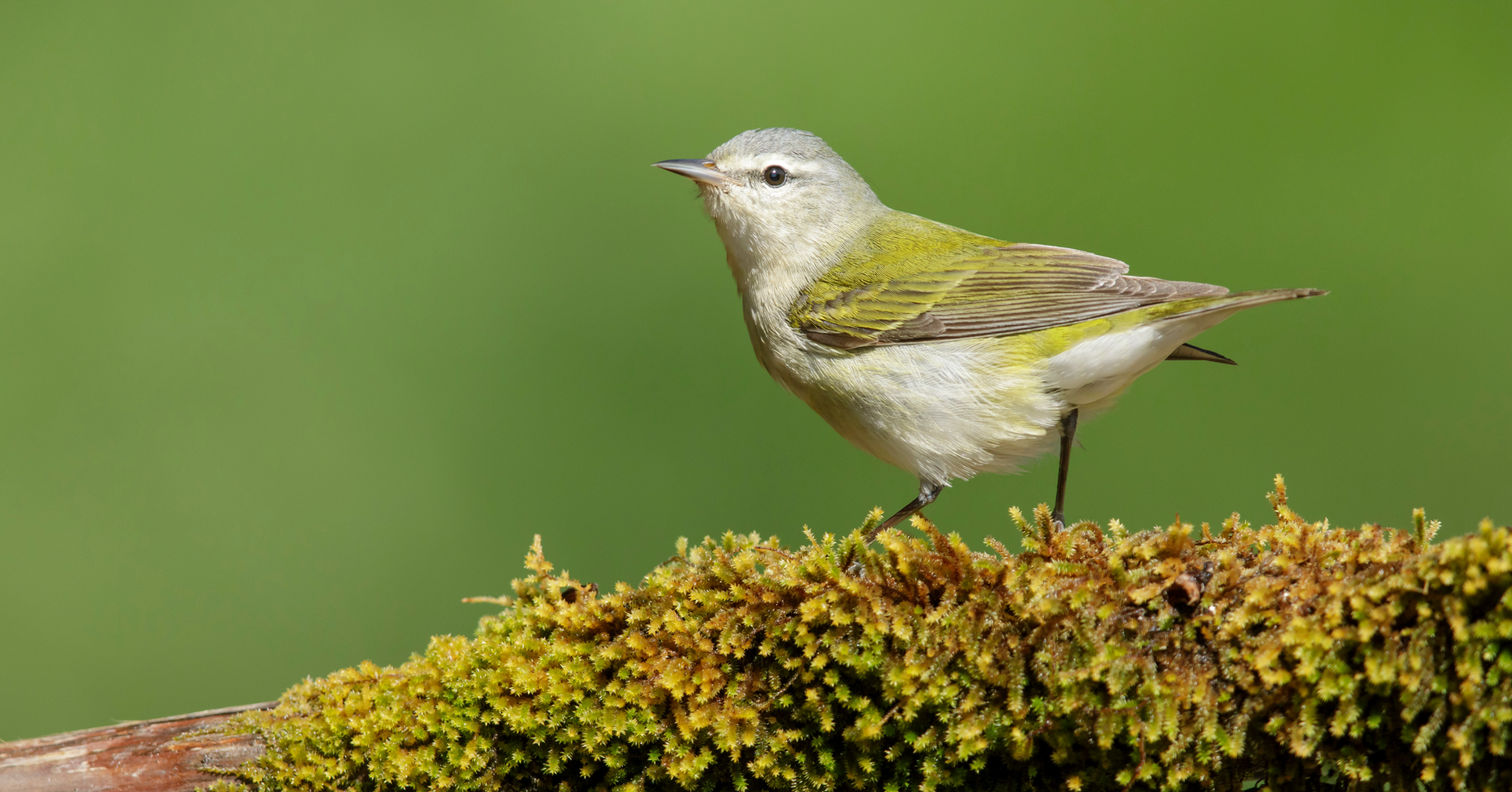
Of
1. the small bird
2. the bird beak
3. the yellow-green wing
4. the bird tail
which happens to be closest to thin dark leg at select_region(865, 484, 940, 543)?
the small bird

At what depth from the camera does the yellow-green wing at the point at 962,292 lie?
3439 mm

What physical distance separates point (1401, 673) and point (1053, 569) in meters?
0.65

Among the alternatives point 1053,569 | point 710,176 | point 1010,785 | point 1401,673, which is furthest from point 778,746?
point 710,176

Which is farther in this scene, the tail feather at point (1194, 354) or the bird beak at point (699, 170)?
the bird beak at point (699, 170)

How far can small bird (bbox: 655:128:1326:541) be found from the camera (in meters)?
3.42

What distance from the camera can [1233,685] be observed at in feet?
6.20

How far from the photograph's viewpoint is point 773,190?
432 cm

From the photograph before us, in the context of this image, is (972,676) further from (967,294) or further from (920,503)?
(967,294)

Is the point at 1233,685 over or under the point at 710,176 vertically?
under

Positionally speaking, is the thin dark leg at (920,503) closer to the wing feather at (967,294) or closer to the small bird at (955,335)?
the small bird at (955,335)

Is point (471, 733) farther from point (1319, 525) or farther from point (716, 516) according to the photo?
point (716, 516)

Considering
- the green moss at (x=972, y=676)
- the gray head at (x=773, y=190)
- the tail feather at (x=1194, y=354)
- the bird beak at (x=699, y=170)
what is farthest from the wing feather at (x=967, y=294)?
the green moss at (x=972, y=676)

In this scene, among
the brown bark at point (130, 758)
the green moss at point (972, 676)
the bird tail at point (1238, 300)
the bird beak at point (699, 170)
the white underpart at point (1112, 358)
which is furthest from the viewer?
the bird beak at point (699, 170)

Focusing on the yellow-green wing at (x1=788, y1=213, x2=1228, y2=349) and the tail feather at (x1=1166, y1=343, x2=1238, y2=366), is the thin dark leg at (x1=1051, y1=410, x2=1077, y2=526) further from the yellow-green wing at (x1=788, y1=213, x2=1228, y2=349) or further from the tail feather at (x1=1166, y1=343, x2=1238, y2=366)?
the tail feather at (x1=1166, y1=343, x2=1238, y2=366)
